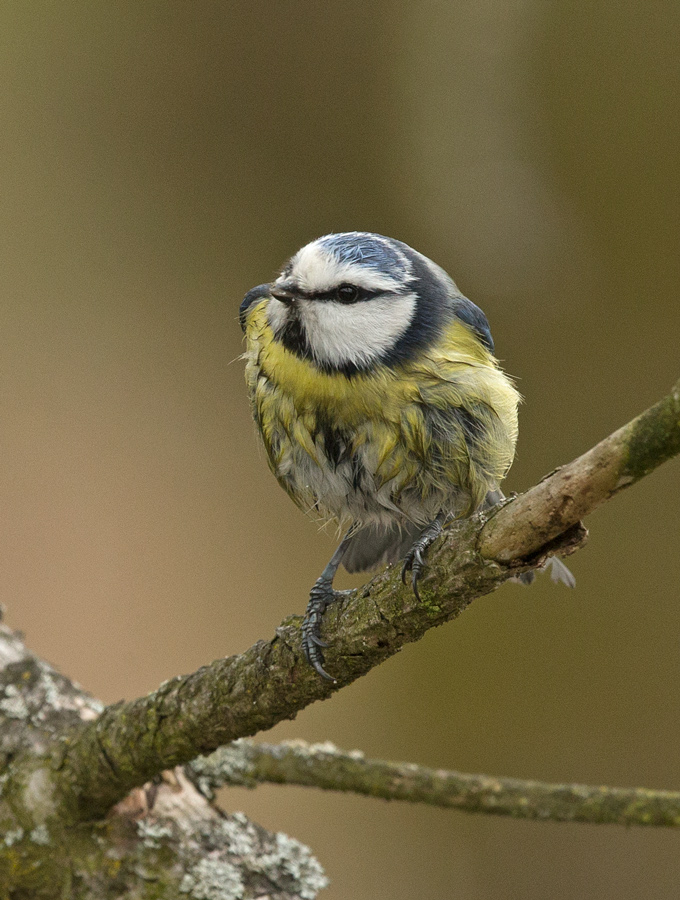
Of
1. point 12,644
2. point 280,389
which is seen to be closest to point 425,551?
point 280,389

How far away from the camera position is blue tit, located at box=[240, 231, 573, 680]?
58.0 inches

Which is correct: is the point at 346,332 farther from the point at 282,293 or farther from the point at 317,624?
the point at 317,624

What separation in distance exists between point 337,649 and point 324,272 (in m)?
0.61

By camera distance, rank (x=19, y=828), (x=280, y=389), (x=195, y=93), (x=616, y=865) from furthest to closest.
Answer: (x=195, y=93) → (x=616, y=865) → (x=280, y=389) → (x=19, y=828)

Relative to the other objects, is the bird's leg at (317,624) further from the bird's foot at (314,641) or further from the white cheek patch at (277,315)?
the white cheek patch at (277,315)

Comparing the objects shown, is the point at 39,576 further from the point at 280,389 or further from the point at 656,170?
the point at 656,170

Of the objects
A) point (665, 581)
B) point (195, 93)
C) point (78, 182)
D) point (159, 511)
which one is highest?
point (195, 93)

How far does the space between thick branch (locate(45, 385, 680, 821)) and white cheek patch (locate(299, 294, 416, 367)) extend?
0.42m

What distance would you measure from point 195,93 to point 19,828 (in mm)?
2318

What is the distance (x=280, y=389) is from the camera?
1.55 meters

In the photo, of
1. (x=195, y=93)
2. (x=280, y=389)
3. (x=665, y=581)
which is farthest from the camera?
(x=195, y=93)

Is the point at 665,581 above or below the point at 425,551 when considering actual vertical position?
above

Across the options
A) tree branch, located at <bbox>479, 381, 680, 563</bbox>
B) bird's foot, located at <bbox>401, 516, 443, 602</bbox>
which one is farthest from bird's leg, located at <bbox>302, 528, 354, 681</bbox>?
tree branch, located at <bbox>479, 381, 680, 563</bbox>

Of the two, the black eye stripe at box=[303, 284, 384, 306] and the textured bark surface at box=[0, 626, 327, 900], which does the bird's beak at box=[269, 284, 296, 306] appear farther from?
the textured bark surface at box=[0, 626, 327, 900]
